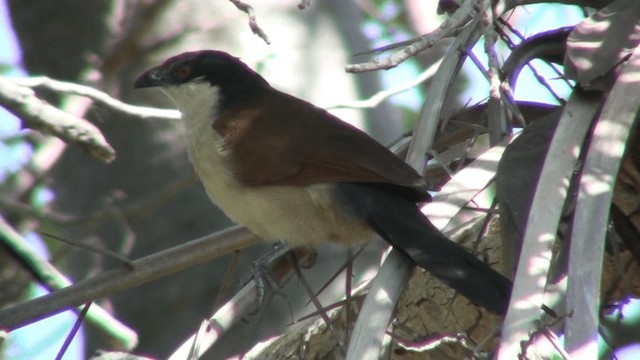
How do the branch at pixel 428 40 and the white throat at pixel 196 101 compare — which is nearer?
the branch at pixel 428 40

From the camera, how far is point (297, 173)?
2.65 m

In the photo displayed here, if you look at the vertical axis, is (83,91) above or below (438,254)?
above

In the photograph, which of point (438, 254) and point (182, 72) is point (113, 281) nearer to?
point (438, 254)

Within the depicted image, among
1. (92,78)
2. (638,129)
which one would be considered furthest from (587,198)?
(92,78)

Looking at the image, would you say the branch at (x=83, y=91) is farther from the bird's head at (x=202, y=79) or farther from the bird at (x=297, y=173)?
the bird's head at (x=202, y=79)

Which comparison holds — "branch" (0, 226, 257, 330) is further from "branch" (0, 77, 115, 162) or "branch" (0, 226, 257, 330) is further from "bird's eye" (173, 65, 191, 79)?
"bird's eye" (173, 65, 191, 79)

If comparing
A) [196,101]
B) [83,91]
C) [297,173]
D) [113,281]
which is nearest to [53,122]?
[113,281]

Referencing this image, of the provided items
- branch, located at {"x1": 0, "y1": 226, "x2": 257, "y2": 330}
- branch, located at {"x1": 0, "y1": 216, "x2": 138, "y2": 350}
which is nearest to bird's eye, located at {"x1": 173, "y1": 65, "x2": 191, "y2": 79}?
branch, located at {"x1": 0, "y1": 216, "x2": 138, "y2": 350}

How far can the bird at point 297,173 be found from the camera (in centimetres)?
242

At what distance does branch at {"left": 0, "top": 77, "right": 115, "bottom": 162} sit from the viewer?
6.70ft

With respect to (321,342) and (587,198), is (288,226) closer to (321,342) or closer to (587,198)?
(321,342)

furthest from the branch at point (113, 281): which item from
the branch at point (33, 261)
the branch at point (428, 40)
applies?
the branch at point (428, 40)

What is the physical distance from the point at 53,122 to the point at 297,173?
0.80 meters

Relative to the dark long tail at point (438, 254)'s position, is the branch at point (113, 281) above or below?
above
